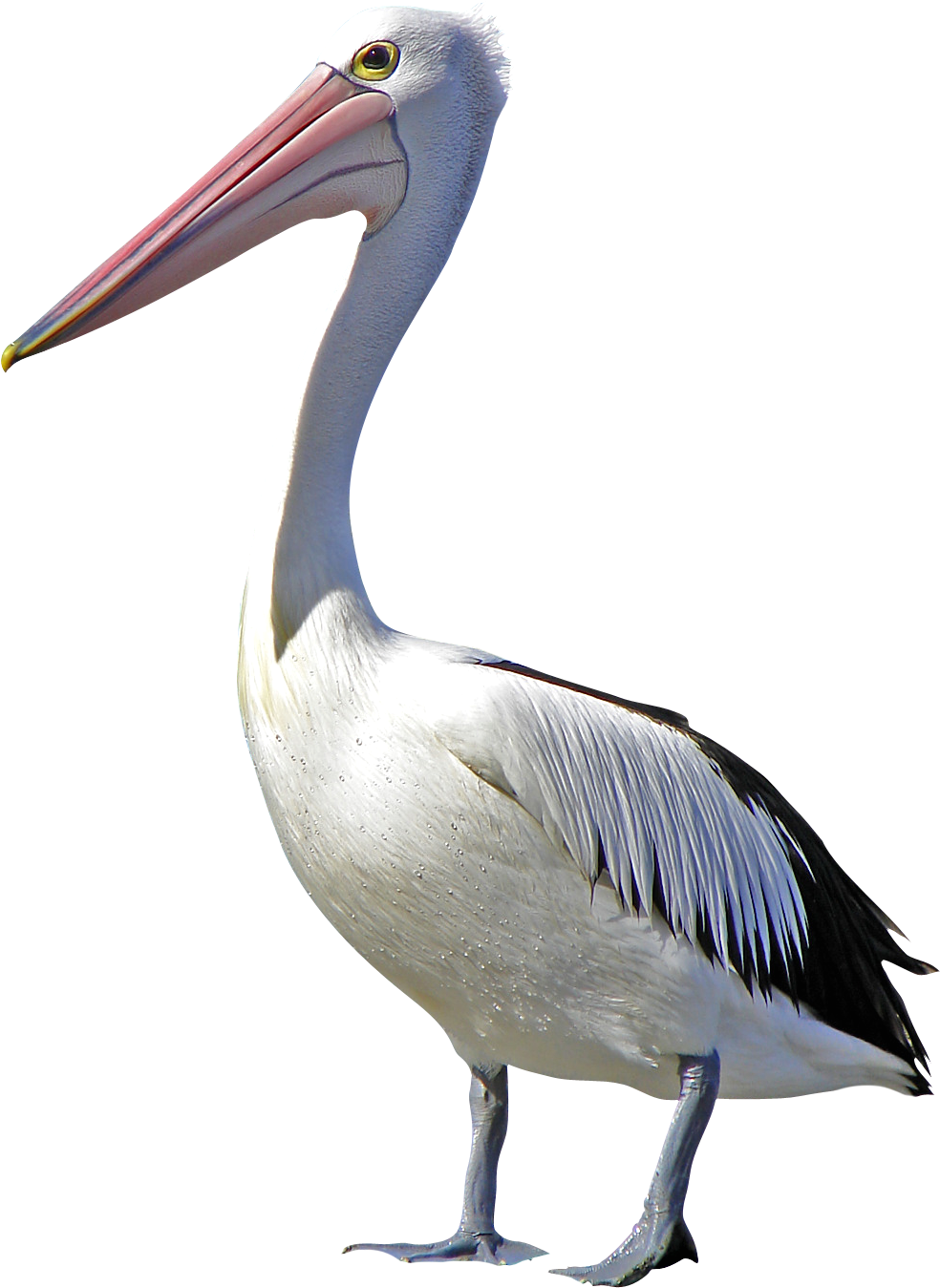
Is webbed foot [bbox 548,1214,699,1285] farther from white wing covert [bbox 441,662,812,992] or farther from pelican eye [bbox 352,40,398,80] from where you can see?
pelican eye [bbox 352,40,398,80]

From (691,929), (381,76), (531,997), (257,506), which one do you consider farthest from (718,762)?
(381,76)

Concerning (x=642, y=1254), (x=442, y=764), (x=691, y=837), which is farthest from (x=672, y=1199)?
(x=442, y=764)

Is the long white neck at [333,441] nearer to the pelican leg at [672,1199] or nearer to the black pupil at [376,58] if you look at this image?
the black pupil at [376,58]

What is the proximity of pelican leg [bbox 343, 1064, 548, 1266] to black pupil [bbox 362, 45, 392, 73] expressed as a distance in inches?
105

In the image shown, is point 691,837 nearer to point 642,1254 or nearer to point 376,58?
point 642,1254

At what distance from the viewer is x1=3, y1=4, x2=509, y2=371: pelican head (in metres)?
4.23

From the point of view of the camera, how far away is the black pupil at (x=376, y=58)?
14.1 ft

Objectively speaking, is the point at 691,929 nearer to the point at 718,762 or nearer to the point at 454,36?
the point at 718,762

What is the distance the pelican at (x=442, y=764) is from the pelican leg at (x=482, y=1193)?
0.22 meters

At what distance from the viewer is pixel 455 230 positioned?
14.5 feet

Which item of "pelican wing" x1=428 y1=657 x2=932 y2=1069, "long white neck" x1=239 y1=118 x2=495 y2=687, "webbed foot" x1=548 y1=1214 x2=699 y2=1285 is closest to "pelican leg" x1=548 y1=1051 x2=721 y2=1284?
"webbed foot" x1=548 y1=1214 x2=699 y2=1285

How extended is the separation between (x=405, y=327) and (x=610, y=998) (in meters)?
1.80

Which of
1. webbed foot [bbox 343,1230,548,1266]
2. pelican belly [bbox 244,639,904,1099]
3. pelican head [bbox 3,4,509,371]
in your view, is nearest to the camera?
pelican belly [bbox 244,639,904,1099]

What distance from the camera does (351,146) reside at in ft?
14.1
